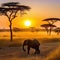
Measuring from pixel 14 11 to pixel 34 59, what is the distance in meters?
27.4

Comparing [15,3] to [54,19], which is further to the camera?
[54,19]

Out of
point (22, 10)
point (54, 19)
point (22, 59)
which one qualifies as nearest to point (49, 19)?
point (54, 19)

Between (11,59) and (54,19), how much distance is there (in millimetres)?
49614

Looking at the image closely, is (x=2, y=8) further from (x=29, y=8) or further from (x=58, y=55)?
(x=58, y=55)

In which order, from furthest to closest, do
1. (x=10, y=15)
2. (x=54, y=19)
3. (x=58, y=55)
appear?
(x=54, y=19), (x=10, y=15), (x=58, y=55)

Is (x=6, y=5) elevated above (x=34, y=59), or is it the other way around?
(x=6, y=5)

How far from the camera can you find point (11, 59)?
71.4ft

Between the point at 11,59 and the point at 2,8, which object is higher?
the point at 2,8

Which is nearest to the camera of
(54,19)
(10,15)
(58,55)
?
(58,55)

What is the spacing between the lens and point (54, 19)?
70750mm

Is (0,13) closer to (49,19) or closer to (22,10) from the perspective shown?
(22,10)

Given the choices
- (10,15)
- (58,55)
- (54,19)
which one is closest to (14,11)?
(10,15)

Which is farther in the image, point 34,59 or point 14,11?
point 14,11

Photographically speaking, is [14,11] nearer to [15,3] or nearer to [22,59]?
[15,3]
